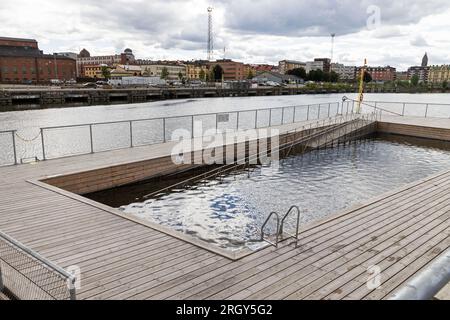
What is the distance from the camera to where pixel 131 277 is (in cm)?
575

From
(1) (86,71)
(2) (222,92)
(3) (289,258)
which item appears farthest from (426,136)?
(1) (86,71)

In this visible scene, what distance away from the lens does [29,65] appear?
122 metres

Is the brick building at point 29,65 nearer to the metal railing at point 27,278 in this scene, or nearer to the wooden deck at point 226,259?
the wooden deck at point 226,259

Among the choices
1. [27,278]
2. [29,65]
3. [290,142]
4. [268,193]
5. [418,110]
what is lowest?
[268,193]

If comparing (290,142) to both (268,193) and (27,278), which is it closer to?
(268,193)

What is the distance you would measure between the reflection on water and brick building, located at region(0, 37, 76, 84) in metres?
124

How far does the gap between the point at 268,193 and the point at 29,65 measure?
435ft

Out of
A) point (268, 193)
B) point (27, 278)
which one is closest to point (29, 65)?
point (268, 193)

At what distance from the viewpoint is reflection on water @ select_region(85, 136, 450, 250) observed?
1041 centimetres

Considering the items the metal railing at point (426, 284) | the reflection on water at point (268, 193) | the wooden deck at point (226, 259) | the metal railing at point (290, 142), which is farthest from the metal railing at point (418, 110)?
the metal railing at point (426, 284)

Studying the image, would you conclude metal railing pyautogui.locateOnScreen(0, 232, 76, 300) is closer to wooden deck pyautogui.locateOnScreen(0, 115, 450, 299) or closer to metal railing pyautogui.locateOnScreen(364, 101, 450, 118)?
wooden deck pyautogui.locateOnScreen(0, 115, 450, 299)

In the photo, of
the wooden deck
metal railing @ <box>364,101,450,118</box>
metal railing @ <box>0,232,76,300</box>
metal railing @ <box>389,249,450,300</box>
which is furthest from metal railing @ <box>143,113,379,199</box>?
metal railing @ <box>389,249,450,300</box>
